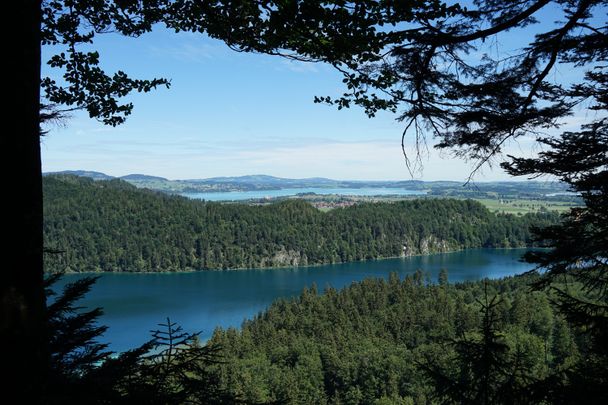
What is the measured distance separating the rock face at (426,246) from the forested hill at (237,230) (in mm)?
246

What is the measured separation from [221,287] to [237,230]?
4171 centimetres

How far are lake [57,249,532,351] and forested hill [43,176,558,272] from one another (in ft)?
21.3

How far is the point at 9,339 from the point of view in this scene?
1.88 meters

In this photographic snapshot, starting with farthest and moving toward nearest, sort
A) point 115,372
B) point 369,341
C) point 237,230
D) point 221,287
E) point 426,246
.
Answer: point 426,246 → point 237,230 → point 221,287 → point 369,341 → point 115,372

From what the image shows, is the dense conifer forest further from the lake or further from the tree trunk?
the tree trunk

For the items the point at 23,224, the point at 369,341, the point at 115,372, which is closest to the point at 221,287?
the point at 369,341

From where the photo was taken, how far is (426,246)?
402 ft

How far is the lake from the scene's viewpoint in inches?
2032

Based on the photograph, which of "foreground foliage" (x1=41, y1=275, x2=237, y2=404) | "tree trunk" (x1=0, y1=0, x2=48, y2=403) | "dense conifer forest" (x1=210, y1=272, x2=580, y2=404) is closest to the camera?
"tree trunk" (x1=0, y1=0, x2=48, y2=403)

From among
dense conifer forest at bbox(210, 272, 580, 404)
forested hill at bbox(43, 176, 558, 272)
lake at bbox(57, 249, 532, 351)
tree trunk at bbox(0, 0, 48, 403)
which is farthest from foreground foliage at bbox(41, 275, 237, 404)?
forested hill at bbox(43, 176, 558, 272)

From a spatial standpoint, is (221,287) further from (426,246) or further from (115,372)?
(115,372)

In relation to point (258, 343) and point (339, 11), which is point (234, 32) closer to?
point (339, 11)

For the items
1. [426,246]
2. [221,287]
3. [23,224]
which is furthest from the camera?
[426,246]

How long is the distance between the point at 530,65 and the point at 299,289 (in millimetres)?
71988
